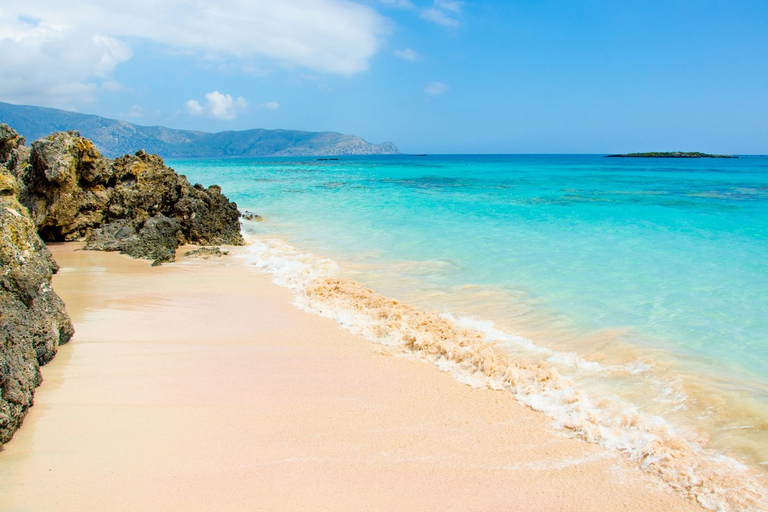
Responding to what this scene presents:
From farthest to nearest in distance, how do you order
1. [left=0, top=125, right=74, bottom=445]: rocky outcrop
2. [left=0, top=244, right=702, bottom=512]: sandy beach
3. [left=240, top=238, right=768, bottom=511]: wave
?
1. [left=0, top=125, right=74, bottom=445]: rocky outcrop
2. [left=240, top=238, right=768, bottom=511]: wave
3. [left=0, top=244, right=702, bottom=512]: sandy beach

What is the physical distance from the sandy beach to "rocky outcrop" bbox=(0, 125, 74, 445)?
0.62ft

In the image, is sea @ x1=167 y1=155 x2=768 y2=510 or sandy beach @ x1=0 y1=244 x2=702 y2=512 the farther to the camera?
sea @ x1=167 y1=155 x2=768 y2=510

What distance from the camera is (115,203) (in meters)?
12.5

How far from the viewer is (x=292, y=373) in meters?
4.57

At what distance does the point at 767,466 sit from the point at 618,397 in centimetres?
117

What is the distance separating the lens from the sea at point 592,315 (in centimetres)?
372

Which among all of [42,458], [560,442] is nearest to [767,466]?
[560,442]

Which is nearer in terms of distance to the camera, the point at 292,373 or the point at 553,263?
the point at 292,373

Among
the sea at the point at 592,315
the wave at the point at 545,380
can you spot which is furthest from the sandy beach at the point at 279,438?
the sea at the point at 592,315

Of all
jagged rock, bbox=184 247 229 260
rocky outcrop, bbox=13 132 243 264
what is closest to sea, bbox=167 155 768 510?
jagged rock, bbox=184 247 229 260

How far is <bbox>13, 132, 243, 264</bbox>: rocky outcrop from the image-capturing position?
35.6 feet

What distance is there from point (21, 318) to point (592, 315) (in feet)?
22.0

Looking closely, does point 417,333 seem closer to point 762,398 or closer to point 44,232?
point 762,398

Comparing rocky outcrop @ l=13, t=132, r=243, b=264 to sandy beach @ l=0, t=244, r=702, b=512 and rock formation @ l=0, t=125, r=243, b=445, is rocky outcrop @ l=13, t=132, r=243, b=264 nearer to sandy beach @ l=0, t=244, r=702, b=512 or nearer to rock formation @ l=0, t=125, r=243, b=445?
rock formation @ l=0, t=125, r=243, b=445
